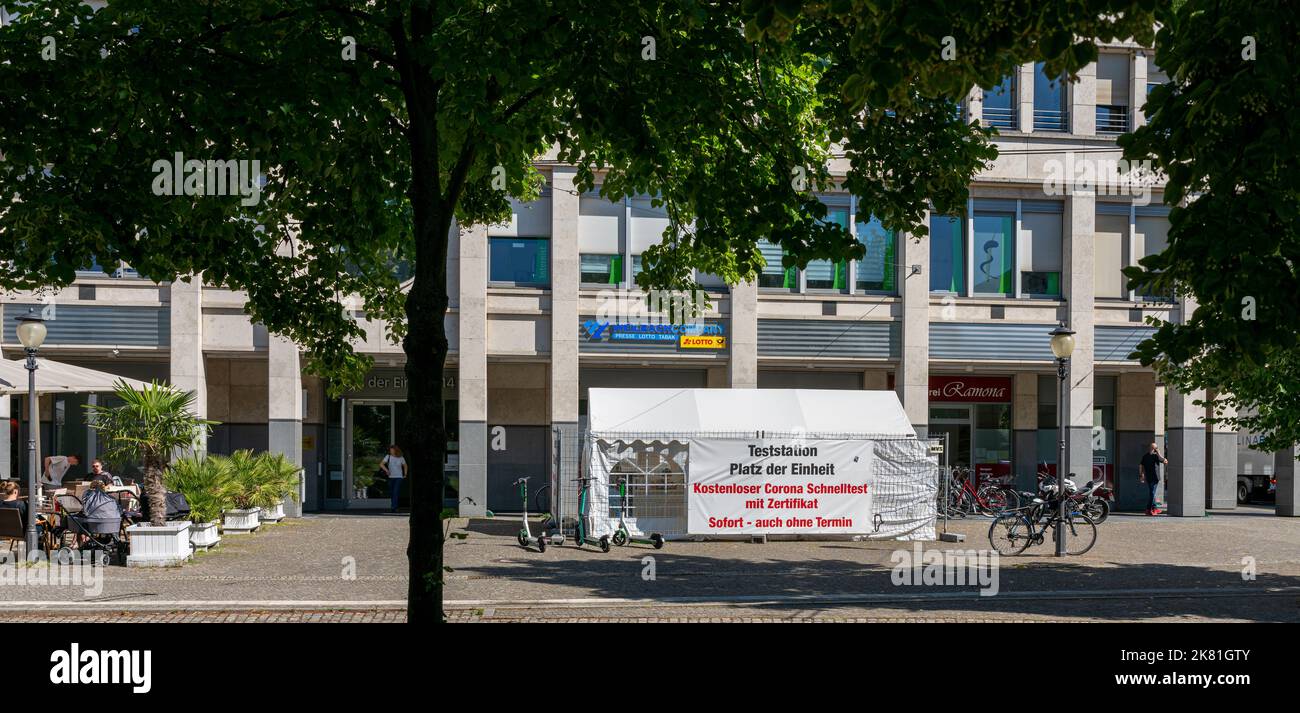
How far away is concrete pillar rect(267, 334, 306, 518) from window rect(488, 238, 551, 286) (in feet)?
15.9

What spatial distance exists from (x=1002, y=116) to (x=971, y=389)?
278 inches

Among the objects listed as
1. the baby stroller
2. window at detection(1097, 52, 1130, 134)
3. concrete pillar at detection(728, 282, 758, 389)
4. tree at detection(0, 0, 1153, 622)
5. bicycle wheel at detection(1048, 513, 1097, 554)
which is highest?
window at detection(1097, 52, 1130, 134)

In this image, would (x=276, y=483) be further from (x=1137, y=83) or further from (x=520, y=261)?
(x=1137, y=83)

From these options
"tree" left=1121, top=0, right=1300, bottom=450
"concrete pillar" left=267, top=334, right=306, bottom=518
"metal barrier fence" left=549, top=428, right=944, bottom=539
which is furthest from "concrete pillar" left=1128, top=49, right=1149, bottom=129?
"tree" left=1121, top=0, right=1300, bottom=450

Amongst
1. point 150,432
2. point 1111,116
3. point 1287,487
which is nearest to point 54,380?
point 150,432

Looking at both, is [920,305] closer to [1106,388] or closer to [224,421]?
[1106,388]

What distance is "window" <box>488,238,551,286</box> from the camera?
989 inches

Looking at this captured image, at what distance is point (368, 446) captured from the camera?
27.6 metres

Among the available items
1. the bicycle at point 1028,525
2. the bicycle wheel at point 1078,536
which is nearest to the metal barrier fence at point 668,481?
the bicycle at point 1028,525

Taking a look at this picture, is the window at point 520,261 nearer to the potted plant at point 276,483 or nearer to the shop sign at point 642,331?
the shop sign at point 642,331

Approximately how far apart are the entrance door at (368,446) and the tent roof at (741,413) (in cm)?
892

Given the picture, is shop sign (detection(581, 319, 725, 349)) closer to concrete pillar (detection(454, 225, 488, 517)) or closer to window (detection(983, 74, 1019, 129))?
concrete pillar (detection(454, 225, 488, 517))

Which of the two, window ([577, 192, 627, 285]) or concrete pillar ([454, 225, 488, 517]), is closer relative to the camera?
concrete pillar ([454, 225, 488, 517])

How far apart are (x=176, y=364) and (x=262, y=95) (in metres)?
18.4
